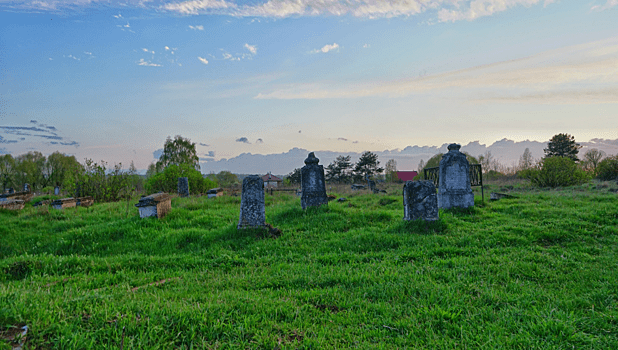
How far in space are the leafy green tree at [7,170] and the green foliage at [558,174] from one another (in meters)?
58.9

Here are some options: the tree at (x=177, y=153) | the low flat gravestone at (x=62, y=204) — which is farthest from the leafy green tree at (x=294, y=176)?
the low flat gravestone at (x=62, y=204)

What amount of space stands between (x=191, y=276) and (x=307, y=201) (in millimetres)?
6386

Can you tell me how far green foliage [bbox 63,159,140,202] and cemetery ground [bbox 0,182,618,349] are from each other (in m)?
7.81

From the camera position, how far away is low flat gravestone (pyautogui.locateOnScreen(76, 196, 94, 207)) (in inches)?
581

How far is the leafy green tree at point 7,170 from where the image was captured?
131 feet

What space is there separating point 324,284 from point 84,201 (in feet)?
51.0

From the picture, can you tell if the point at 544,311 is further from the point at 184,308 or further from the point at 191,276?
the point at 191,276

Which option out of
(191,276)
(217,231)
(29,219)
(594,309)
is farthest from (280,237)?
(29,219)

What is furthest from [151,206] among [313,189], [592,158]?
[592,158]

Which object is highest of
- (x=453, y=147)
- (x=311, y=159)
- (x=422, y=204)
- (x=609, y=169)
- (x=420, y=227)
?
(x=453, y=147)

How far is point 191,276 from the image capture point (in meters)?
5.12

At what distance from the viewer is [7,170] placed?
139 feet

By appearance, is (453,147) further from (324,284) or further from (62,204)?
(62,204)

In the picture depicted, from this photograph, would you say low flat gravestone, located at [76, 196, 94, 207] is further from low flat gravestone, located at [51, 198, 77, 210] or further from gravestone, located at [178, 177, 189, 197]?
gravestone, located at [178, 177, 189, 197]
